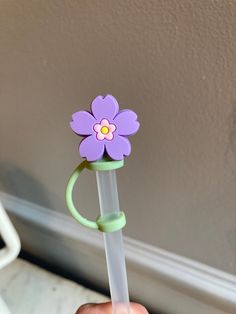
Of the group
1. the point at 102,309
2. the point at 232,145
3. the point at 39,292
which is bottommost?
the point at 39,292

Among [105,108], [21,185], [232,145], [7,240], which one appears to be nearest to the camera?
[105,108]

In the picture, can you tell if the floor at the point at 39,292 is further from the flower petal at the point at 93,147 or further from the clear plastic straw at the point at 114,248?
the flower petal at the point at 93,147

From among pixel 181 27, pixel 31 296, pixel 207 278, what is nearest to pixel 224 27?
pixel 181 27

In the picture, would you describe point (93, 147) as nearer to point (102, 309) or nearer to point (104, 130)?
point (104, 130)

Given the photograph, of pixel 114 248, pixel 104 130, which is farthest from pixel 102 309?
pixel 104 130

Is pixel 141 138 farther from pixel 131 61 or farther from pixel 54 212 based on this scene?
pixel 54 212

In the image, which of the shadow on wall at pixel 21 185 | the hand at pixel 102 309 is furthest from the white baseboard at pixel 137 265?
the hand at pixel 102 309

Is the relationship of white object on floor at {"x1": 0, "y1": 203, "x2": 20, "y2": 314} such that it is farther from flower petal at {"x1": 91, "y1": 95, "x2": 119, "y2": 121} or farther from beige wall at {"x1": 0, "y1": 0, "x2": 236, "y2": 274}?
flower petal at {"x1": 91, "y1": 95, "x2": 119, "y2": 121}
